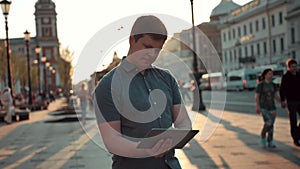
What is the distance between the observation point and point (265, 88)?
10984mm

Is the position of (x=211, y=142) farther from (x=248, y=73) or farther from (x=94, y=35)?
(x=248, y=73)

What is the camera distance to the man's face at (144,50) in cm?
302

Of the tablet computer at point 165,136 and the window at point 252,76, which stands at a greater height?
the window at point 252,76

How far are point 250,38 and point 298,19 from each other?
17.9 m

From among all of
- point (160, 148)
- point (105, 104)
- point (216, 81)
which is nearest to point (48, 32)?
point (216, 81)

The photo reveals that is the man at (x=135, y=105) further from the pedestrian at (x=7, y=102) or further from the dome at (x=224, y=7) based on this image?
the dome at (x=224, y=7)

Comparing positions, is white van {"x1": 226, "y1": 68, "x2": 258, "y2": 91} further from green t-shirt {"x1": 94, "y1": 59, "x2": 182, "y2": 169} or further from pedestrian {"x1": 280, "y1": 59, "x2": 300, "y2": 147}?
green t-shirt {"x1": 94, "y1": 59, "x2": 182, "y2": 169}

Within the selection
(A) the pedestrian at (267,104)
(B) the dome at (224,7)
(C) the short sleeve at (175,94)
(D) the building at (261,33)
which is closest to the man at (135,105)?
(C) the short sleeve at (175,94)

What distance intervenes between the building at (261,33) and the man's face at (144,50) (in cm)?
6600

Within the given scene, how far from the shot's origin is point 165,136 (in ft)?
9.38

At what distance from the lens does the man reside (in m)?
3.00

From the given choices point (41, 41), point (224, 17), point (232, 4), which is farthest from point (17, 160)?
point (41, 41)

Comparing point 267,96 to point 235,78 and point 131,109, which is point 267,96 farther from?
point 235,78

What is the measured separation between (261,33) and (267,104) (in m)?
71.6
